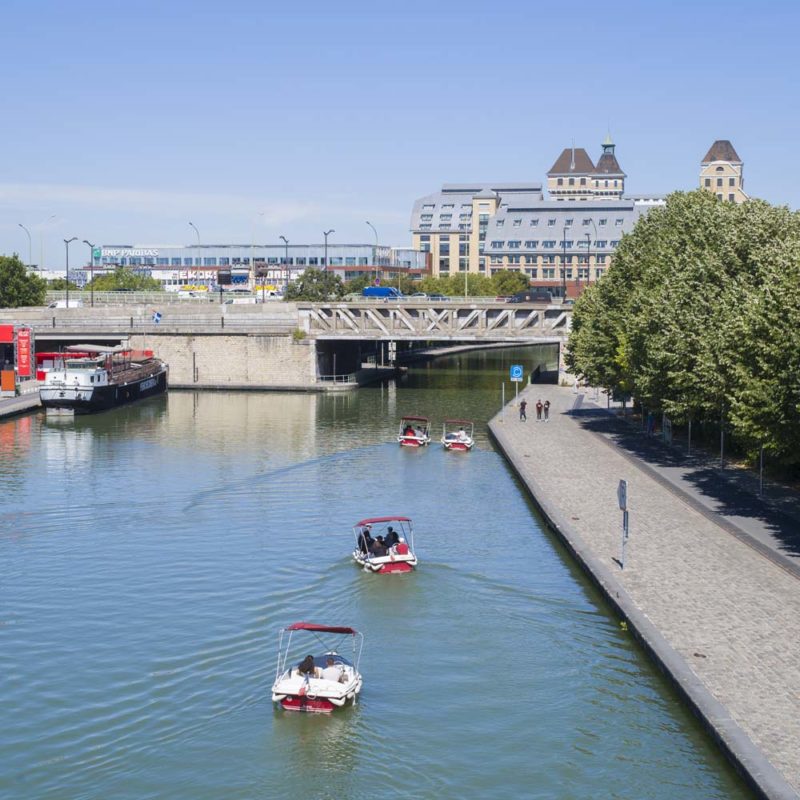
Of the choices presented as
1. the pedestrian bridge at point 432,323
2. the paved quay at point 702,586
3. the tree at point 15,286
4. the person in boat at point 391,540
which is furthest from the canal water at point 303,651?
the tree at point 15,286

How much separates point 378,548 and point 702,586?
36.4ft

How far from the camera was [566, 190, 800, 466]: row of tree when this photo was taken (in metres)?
43.3

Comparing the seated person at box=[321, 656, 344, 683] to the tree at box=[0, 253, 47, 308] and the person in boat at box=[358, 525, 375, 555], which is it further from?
the tree at box=[0, 253, 47, 308]

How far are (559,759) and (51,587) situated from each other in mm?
20134

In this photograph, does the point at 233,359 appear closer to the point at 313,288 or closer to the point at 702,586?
the point at 313,288

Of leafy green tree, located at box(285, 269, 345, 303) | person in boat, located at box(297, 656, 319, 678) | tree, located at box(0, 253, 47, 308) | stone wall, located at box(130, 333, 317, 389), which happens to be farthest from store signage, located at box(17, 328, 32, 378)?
person in boat, located at box(297, 656, 319, 678)

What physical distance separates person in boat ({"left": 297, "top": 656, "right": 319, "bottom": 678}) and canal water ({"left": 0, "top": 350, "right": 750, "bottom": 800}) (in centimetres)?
104

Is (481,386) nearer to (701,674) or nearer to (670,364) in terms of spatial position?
(670,364)

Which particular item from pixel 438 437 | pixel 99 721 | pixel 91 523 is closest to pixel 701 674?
pixel 99 721

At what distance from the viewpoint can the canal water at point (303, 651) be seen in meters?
24.7

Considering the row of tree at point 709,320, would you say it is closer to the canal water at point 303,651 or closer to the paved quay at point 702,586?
the paved quay at point 702,586

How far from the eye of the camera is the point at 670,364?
5606cm

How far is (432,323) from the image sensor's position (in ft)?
369

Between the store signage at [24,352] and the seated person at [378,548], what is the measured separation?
236 ft
